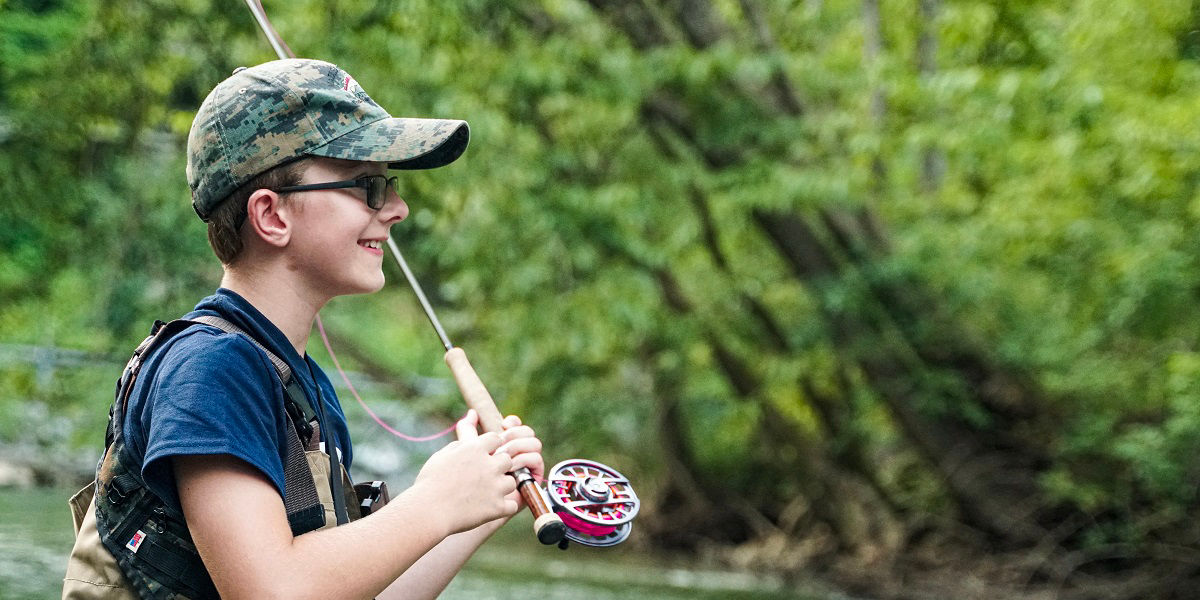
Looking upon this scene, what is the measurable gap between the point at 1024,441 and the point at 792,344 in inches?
65.8

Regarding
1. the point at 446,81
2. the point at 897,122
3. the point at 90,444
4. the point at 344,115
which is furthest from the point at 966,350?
the point at 344,115

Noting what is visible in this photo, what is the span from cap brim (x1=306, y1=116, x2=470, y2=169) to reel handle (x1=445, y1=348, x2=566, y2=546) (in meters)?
0.35

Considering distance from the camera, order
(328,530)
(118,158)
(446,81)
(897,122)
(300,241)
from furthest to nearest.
→ (897,122)
(446,81)
(118,158)
(300,241)
(328,530)

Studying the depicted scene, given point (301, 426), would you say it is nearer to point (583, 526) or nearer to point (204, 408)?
point (204, 408)

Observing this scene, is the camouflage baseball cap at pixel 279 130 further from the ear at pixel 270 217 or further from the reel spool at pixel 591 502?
the reel spool at pixel 591 502

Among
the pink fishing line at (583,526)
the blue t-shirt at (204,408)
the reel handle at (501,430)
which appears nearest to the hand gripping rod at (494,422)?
the reel handle at (501,430)

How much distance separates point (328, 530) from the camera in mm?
1483

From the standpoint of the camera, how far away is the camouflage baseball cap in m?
1.61

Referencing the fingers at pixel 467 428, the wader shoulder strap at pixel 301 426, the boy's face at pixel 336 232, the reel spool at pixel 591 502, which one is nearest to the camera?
the wader shoulder strap at pixel 301 426

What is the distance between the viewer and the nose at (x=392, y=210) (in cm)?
169

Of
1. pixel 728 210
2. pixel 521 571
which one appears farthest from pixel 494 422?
pixel 728 210

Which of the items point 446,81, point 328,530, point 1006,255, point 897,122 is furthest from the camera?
point 897,122

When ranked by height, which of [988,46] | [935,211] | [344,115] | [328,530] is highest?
[344,115]

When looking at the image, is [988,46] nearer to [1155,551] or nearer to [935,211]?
[935,211]
